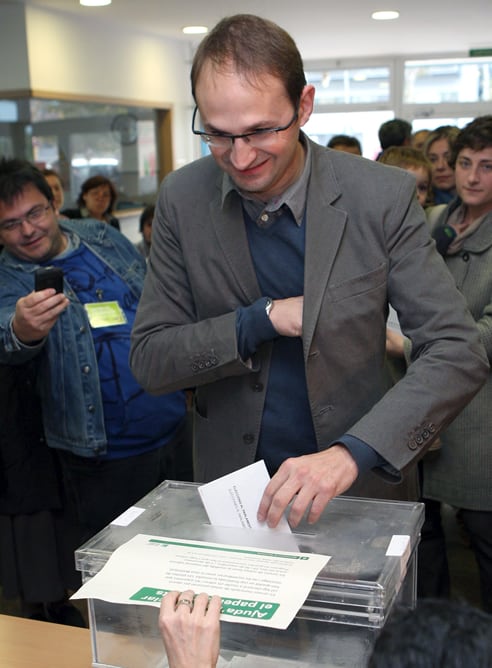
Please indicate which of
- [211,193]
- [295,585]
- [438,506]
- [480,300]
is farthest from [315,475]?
[438,506]

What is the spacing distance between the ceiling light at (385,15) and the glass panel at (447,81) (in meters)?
2.86

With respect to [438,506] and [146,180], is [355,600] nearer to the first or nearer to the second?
[438,506]

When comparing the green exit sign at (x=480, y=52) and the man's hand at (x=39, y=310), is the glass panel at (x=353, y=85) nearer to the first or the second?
the green exit sign at (x=480, y=52)

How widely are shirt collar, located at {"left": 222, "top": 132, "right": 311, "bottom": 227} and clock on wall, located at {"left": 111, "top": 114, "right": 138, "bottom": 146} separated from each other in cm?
680

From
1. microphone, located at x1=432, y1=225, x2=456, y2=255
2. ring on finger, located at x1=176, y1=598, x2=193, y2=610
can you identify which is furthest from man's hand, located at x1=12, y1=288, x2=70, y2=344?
ring on finger, located at x1=176, y1=598, x2=193, y2=610

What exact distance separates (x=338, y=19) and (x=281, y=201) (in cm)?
704

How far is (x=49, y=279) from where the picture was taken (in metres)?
2.17

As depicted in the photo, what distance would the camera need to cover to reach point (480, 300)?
230cm

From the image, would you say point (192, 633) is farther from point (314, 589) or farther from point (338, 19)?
point (338, 19)

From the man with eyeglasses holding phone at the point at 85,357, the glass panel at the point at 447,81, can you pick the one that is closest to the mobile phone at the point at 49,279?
the man with eyeglasses holding phone at the point at 85,357

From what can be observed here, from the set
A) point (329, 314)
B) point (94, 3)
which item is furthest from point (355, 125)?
point (329, 314)

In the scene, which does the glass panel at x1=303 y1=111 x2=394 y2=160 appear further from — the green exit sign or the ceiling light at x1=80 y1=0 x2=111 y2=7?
the ceiling light at x1=80 y1=0 x2=111 y2=7

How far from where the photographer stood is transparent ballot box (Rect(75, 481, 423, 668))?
41.1 inches

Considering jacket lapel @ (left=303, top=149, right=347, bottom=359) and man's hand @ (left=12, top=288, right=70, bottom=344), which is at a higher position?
jacket lapel @ (left=303, top=149, right=347, bottom=359)
